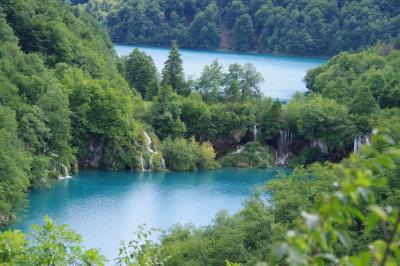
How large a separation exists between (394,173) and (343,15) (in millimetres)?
109040

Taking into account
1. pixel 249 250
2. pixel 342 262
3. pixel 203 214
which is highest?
pixel 342 262

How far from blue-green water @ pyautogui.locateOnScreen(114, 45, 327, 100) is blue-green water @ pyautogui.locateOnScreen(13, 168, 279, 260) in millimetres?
31273

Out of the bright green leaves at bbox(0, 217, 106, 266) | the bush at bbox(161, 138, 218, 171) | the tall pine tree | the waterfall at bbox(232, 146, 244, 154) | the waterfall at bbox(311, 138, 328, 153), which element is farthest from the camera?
the tall pine tree

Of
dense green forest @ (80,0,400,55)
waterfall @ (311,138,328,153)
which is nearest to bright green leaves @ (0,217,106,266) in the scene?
waterfall @ (311,138,328,153)

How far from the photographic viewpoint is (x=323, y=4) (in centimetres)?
13325

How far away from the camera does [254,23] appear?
5694 inches

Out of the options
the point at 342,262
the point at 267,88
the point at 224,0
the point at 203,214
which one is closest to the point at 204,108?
the point at 203,214

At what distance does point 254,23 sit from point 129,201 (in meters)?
107

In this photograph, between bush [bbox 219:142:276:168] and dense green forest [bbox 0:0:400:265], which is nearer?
dense green forest [bbox 0:0:400:265]

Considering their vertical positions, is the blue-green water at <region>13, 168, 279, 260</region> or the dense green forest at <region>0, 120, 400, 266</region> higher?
the dense green forest at <region>0, 120, 400, 266</region>

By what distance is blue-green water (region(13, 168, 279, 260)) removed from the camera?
35.7 metres

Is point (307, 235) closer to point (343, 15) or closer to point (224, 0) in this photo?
point (343, 15)

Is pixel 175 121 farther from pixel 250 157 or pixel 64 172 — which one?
pixel 64 172

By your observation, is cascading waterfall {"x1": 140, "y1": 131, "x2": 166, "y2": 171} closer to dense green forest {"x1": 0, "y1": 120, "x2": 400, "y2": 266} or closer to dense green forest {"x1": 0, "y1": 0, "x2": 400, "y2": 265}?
dense green forest {"x1": 0, "y1": 0, "x2": 400, "y2": 265}
